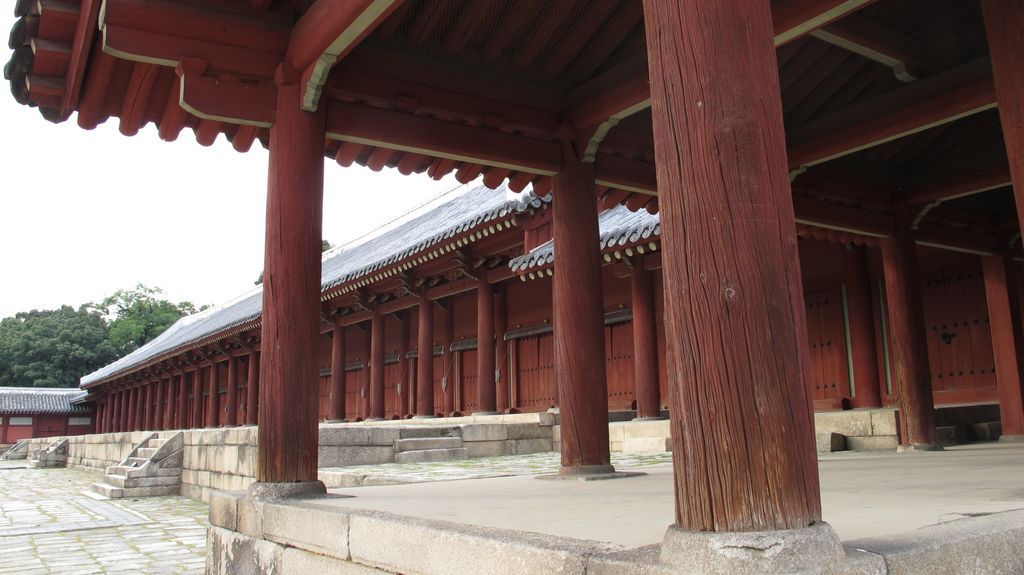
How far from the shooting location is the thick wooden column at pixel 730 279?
1.95 m

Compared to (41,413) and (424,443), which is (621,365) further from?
(41,413)

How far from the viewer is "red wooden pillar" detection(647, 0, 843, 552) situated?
1.93 m

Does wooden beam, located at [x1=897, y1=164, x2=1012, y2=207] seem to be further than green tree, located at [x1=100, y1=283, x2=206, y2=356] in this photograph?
No

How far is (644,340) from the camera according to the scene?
464 inches

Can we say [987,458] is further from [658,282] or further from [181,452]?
[181,452]

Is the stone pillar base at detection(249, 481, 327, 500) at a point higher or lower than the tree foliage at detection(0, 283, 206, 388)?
lower

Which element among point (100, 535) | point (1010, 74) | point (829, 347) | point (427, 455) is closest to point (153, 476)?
point (100, 535)

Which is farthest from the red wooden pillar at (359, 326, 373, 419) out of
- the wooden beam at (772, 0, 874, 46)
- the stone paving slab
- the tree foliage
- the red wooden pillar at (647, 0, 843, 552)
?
the tree foliage

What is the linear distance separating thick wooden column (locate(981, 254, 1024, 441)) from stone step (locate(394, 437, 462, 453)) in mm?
6479

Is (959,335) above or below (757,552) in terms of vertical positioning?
above

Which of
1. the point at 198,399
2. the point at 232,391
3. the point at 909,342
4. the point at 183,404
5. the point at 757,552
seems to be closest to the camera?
the point at 757,552

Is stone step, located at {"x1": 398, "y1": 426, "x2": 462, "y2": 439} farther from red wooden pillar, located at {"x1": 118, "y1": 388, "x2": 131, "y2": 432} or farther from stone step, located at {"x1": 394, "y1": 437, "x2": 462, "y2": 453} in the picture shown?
red wooden pillar, located at {"x1": 118, "y1": 388, "x2": 131, "y2": 432}

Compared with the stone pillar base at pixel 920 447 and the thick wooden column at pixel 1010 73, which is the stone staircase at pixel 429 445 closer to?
the stone pillar base at pixel 920 447

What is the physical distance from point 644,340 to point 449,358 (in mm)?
6363
